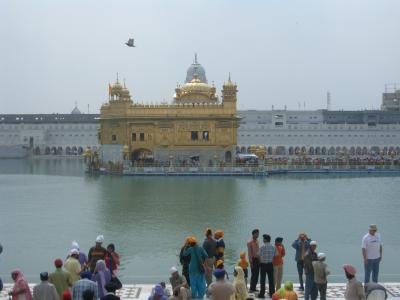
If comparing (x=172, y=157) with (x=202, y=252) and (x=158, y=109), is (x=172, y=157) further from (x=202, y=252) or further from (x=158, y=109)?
(x=202, y=252)

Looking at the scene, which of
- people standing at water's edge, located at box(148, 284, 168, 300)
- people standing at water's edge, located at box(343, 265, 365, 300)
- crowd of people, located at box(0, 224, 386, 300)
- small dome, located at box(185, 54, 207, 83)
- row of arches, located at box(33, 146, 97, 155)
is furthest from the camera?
row of arches, located at box(33, 146, 97, 155)

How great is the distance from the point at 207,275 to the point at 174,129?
3887cm

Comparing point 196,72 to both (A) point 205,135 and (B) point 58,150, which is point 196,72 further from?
(B) point 58,150

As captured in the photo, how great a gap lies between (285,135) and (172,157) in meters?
41.0

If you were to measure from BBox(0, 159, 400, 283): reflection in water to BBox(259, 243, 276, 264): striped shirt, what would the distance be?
202 centimetres

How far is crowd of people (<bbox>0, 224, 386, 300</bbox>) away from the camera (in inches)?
324

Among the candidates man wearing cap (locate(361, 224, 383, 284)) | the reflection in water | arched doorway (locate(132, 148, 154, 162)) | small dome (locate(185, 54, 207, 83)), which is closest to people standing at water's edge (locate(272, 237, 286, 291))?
man wearing cap (locate(361, 224, 383, 284))

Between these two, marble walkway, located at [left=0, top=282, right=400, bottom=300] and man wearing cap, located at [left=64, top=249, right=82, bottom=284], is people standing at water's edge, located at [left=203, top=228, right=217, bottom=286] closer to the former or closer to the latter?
marble walkway, located at [left=0, top=282, right=400, bottom=300]

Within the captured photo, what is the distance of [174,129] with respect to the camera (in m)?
49.4

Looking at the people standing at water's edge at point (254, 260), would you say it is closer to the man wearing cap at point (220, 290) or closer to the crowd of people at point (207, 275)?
the crowd of people at point (207, 275)

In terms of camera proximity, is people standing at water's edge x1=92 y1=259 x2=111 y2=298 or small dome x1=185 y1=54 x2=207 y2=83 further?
small dome x1=185 y1=54 x2=207 y2=83

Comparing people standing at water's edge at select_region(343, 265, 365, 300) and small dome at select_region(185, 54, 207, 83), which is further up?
small dome at select_region(185, 54, 207, 83)

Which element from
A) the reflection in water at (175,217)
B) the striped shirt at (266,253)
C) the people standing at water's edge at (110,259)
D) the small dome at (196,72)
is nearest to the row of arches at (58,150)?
the small dome at (196,72)

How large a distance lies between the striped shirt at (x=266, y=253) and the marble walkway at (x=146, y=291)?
0.79 m
